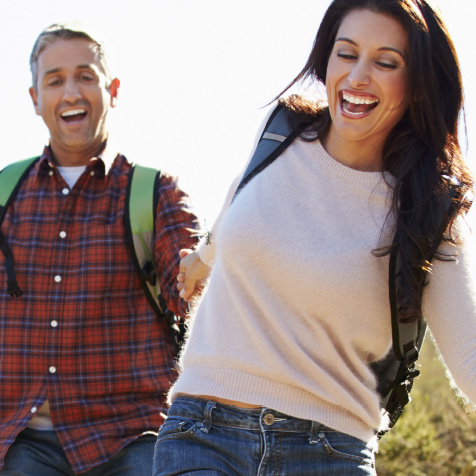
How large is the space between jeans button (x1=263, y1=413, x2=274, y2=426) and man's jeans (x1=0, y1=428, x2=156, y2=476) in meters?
1.14

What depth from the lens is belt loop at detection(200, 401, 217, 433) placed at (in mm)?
3184

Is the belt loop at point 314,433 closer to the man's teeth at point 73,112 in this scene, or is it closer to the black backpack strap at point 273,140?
the black backpack strap at point 273,140

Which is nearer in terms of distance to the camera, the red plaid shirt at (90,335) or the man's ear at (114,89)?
the red plaid shirt at (90,335)

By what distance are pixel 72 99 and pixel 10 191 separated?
56 centimetres

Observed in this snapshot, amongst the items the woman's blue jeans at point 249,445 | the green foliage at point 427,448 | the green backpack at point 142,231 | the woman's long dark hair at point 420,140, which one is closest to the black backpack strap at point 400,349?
the woman's long dark hair at point 420,140

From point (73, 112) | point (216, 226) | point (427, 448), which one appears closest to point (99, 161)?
point (73, 112)

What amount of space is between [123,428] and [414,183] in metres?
1.74

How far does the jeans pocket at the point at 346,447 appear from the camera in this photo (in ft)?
10.5

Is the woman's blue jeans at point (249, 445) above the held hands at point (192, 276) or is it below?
below

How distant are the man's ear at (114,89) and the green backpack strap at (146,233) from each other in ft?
2.09

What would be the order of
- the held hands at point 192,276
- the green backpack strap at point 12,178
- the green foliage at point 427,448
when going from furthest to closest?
the green foliage at point 427,448 < the green backpack strap at point 12,178 < the held hands at point 192,276

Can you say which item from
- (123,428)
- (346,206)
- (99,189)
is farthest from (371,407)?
(99,189)

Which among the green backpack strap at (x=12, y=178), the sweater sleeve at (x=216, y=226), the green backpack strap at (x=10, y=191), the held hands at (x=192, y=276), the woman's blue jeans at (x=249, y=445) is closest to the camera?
the woman's blue jeans at (x=249, y=445)

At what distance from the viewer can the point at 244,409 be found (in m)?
3.20
